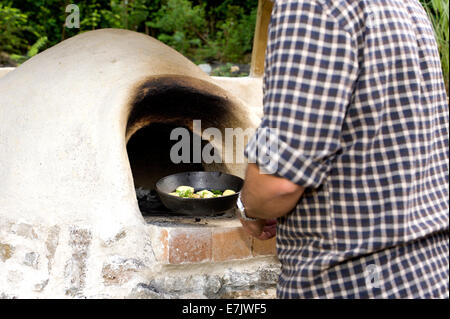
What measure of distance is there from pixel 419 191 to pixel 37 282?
1500mm

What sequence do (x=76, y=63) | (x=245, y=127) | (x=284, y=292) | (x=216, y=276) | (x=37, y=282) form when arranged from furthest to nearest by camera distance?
(x=245, y=127), (x=76, y=63), (x=216, y=276), (x=37, y=282), (x=284, y=292)

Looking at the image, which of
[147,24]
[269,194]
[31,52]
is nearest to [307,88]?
[269,194]

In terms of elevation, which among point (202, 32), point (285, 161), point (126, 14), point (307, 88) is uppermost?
point (307, 88)

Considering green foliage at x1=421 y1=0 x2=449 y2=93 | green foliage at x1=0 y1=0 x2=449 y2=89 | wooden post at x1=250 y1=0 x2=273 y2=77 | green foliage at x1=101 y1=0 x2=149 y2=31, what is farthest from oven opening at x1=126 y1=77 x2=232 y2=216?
green foliage at x1=101 y1=0 x2=149 y2=31

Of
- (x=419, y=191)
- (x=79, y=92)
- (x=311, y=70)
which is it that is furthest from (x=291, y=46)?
(x=79, y=92)

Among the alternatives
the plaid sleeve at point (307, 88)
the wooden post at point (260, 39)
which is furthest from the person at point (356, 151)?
the wooden post at point (260, 39)

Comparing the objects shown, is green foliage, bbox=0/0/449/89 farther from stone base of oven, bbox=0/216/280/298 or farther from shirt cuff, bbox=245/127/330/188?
shirt cuff, bbox=245/127/330/188

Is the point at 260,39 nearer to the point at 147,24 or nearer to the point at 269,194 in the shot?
the point at 269,194

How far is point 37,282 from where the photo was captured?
1.92 metres

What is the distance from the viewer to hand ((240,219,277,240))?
1484 millimetres

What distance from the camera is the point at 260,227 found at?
4.91ft

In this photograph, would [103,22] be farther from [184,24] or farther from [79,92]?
[79,92]

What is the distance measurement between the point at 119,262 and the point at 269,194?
1048 millimetres
